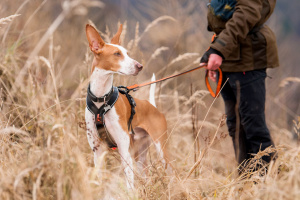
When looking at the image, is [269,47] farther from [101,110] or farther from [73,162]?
[73,162]

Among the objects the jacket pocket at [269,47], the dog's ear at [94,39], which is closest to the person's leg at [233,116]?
the jacket pocket at [269,47]

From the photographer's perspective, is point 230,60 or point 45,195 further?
point 230,60

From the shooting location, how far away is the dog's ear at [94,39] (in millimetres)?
2555

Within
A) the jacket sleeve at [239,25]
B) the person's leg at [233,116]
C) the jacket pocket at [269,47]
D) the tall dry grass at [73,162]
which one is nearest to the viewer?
the tall dry grass at [73,162]

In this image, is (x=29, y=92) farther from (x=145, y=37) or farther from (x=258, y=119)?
(x=145, y=37)

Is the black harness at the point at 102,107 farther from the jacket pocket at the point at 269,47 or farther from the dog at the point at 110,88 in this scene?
the jacket pocket at the point at 269,47

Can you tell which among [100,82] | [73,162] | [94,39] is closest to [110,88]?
[100,82]

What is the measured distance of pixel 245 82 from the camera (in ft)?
8.70

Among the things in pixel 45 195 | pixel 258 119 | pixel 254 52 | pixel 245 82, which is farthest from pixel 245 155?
pixel 45 195

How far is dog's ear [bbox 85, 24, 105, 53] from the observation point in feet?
8.38

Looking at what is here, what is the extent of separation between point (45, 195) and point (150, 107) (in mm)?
1444

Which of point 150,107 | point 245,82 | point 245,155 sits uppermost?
point 245,82

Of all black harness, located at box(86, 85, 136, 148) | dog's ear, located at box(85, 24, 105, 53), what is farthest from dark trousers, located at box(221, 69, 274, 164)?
dog's ear, located at box(85, 24, 105, 53)

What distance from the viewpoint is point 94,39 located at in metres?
2.57
